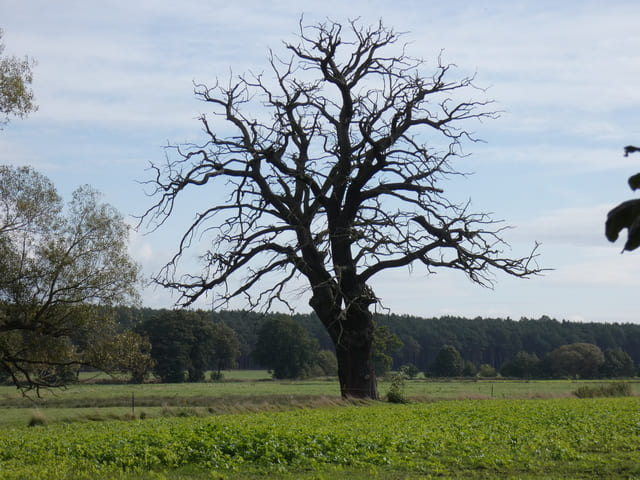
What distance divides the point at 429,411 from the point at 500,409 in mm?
2726

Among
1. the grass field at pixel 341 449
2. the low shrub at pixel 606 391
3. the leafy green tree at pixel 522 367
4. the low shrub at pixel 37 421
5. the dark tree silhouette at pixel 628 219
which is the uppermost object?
the dark tree silhouette at pixel 628 219

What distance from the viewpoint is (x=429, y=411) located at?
77.0ft

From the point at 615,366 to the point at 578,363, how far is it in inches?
241

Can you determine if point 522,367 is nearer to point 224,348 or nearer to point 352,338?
point 224,348

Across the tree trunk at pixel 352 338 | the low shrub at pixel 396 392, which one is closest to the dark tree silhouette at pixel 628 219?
the tree trunk at pixel 352 338

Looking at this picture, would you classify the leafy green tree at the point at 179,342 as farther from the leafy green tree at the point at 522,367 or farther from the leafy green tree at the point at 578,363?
the leafy green tree at the point at 578,363

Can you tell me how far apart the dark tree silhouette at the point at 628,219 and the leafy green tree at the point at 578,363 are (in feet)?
333

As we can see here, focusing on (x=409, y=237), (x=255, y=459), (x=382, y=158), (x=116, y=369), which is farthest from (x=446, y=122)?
(x=255, y=459)

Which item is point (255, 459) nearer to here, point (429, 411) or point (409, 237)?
point (429, 411)

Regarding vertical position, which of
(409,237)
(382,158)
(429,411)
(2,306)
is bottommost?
(429,411)

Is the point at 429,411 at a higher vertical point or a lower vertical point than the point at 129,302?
lower

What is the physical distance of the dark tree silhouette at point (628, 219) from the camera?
3.46 metres

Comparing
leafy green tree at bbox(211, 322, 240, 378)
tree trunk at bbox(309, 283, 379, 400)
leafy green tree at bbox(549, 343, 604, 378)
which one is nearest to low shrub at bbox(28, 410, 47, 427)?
tree trunk at bbox(309, 283, 379, 400)

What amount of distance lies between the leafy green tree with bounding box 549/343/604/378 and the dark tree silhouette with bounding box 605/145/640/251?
333 feet
